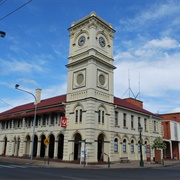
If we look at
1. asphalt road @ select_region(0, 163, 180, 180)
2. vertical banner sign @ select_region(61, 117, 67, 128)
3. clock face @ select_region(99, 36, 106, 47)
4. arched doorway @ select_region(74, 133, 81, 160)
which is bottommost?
asphalt road @ select_region(0, 163, 180, 180)

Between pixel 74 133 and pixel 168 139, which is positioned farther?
pixel 168 139

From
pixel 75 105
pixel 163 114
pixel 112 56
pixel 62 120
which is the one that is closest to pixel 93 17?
pixel 112 56

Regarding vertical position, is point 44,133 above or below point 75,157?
above

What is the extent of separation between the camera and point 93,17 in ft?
106

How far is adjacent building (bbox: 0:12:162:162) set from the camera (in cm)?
2997

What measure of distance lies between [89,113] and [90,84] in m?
3.84

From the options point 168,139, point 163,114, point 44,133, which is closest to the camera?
point 44,133

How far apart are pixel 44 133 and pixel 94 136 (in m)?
10.2

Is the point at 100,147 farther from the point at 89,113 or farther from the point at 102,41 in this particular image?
the point at 102,41

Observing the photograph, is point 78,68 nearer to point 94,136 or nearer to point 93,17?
point 93,17

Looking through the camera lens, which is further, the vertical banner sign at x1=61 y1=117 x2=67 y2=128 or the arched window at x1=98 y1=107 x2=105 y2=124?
the vertical banner sign at x1=61 y1=117 x2=67 y2=128

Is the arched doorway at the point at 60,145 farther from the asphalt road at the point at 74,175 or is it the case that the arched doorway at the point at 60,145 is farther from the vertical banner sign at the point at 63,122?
the asphalt road at the point at 74,175

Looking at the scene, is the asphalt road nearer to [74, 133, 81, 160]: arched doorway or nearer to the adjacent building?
the adjacent building

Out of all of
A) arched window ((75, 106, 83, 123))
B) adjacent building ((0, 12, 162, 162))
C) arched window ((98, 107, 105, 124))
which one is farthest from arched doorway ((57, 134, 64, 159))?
arched window ((98, 107, 105, 124))
